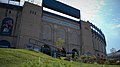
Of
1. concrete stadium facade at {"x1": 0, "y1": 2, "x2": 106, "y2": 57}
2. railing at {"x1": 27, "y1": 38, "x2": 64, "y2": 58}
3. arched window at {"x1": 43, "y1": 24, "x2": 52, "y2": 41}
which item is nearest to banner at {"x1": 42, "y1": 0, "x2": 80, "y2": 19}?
concrete stadium facade at {"x1": 0, "y1": 2, "x2": 106, "y2": 57}

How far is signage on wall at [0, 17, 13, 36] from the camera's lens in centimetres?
2647

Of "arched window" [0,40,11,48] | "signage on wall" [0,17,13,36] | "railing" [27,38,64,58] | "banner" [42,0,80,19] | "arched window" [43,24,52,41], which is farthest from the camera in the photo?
"banner" [42,0,80,19]

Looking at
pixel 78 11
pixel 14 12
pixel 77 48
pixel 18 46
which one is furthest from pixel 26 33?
pixel 78 11

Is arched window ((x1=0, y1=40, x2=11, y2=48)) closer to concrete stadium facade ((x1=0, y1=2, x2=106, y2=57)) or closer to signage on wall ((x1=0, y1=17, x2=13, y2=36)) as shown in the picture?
concrete stadium facade ((x1=0, y1=2, x2=106, y2=57))

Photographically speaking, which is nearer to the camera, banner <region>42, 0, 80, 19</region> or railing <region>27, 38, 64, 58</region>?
railing <region>27, 38, 64, 58</region>

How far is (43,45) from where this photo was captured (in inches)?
1125

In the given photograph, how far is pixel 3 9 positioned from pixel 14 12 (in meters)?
2.06

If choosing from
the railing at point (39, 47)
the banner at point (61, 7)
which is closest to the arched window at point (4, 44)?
the railing at point (39, 47)

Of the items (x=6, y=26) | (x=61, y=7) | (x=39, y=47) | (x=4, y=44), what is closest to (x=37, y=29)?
(x=39, y=47)

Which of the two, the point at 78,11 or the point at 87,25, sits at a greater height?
the point at 78,11

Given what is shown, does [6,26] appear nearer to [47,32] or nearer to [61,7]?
[47,32]

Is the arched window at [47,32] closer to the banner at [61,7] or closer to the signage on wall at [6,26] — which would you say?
the banner at [61,7]

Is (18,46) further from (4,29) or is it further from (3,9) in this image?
(3,9)

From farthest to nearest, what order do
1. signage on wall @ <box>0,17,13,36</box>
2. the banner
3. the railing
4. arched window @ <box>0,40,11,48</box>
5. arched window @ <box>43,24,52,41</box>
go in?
1. the banner
2. arched window @ <box>43,24,52,41</box>
3. signage on wall @ <box>0,17,13,36</box>
4. the railing
5. arched window @ <box>0,40,11,48</box>
